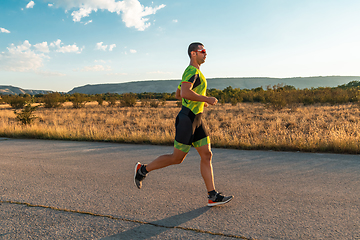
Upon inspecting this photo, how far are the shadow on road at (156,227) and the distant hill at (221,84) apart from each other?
169 metres

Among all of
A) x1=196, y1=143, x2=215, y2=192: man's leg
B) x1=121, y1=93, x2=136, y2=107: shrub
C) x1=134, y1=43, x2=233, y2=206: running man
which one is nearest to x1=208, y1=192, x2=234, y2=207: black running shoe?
x1=134, y1=43, x2=233, y2=206: running man

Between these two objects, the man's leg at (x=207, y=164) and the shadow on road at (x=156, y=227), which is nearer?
the shadow on road at (x=156, y=227)

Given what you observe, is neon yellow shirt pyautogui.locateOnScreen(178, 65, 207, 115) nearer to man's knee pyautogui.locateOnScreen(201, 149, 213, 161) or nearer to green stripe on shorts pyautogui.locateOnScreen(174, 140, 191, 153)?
green stripe on shorts pyautogui.locateOnScreen(174, 140, 191, 153)

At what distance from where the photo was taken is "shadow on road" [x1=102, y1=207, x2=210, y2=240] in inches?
106

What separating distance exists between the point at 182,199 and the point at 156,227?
35.0 inches

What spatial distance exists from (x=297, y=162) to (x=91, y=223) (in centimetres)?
449

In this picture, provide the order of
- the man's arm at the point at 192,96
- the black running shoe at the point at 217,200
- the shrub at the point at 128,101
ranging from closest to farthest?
the man's arm at the point at 192,96, the black running shoe at the point at 217,200, the shrub at the point at 128,101

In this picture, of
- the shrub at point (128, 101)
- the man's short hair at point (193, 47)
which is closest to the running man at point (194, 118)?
the man's short hair at point (193, 47)

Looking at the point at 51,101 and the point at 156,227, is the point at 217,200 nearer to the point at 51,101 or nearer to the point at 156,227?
the point at 156,227

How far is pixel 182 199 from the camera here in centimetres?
371

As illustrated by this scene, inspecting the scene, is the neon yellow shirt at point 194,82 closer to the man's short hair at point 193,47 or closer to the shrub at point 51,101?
the man's short hair at point 193,47

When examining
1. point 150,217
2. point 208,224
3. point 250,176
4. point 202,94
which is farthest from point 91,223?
point 250,176

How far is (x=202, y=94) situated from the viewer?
3543 millimetres

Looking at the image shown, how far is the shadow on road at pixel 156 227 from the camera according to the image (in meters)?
2.68
